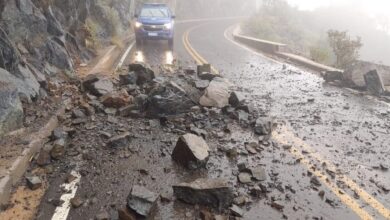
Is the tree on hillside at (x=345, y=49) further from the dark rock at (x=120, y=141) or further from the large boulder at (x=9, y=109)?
the large boulder at (x=9, y=109)

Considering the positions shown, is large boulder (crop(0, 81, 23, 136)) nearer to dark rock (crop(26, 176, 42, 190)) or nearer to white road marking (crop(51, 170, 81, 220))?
dark rock (crop(26, 176, 42, 190))

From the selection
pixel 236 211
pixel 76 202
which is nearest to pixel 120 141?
pixel 76 202

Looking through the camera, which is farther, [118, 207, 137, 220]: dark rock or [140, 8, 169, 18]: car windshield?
[140, 8, 169, 18]: car windshield

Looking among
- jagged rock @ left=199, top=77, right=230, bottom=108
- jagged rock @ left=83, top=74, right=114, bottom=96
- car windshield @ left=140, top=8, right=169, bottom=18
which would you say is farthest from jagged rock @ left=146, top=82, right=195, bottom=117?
car windshield @ left=140, top=8, right=169, bottom=18

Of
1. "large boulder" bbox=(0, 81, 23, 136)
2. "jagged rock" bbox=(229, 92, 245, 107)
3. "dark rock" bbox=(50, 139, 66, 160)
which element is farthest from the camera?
"jagged rock" bbox=(229, 92, 245, 107)

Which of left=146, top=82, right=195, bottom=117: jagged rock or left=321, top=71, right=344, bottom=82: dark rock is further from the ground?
left=146, top=82, right=195, bottom=117: jagged rock

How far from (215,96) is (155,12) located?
12.0 meters

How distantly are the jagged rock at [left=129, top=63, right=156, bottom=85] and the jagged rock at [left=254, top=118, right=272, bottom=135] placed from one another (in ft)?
11.0

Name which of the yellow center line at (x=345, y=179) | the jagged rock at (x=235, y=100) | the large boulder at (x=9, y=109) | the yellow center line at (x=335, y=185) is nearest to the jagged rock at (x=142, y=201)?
the yellow center line at (x=335, y=185)

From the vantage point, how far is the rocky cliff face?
250 inches

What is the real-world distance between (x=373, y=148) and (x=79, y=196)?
4362mm

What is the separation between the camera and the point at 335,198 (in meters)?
4.04

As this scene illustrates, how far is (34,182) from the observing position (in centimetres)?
416

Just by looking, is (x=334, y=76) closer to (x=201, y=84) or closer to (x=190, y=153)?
(x=201, y=84)
